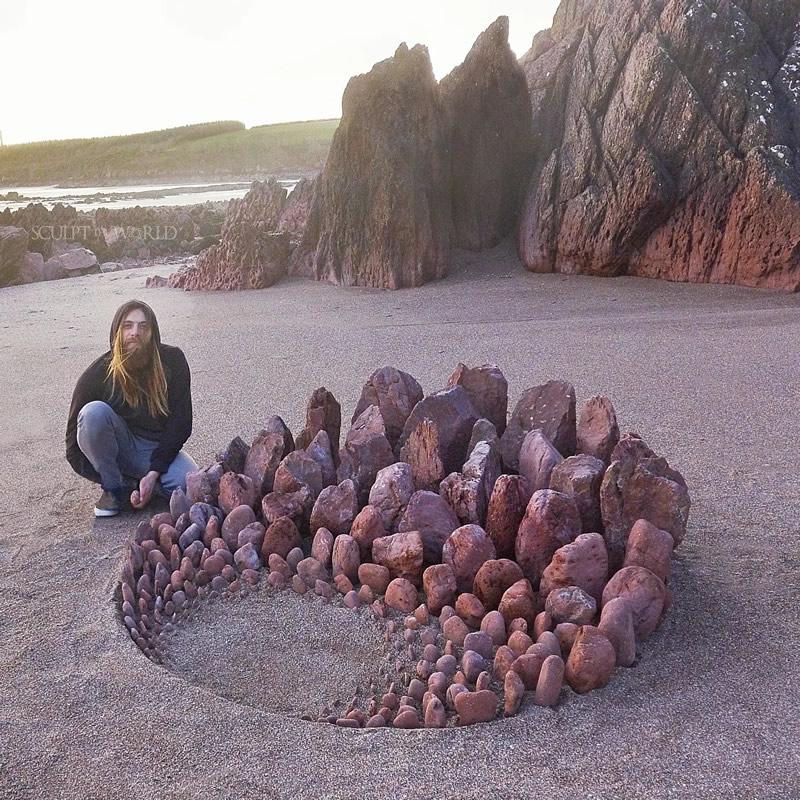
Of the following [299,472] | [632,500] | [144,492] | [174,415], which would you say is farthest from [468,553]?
[174,415]

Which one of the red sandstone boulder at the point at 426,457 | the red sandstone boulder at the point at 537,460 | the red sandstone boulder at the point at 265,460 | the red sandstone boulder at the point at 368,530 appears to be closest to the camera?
the red sandstone boulder at the point at 368,530

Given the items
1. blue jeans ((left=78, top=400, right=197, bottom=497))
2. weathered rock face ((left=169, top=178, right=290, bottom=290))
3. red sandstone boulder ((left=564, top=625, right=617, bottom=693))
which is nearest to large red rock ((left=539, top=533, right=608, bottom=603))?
red sandstone boulder ((left=564, top=625, right=617, bottom=693))

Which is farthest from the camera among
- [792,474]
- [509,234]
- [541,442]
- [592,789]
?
[509,234]

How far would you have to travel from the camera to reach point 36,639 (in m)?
2.74

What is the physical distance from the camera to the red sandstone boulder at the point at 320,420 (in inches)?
148

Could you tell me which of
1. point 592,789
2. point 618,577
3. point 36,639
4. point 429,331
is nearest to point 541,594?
point 618,577

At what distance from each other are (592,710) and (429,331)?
519cm

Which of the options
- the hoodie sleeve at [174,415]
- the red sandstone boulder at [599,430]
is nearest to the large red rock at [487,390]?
the red sandstone boulder at [599,430]

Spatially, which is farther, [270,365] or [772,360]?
[270,365]

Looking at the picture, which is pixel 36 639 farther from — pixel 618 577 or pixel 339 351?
pixel 339 351

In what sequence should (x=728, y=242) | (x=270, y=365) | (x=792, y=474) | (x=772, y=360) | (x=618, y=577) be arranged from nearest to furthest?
(x=618, y=577), (x=792, y=474), (x=772, y=360), (x=270, y=365), (x=728, y=242)

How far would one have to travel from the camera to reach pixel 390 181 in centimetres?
905

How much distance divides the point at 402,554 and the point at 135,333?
1656 millimetres

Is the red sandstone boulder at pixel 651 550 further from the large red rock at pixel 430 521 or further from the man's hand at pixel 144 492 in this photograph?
the man's hand at pixel 144 492
